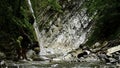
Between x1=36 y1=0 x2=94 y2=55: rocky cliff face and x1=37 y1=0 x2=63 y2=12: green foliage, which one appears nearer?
x1=36 y1=0 x2=94 y2=55: rocky cliff face

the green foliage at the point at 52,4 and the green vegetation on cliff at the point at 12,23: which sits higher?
the green foliage at the point at 52,4

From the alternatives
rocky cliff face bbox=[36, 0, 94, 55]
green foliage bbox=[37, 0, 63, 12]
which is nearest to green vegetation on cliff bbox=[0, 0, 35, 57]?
rocky cliff face bbox=[36, 0, 94, 55]

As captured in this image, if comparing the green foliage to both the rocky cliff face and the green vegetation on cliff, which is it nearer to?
the rocky cliff face

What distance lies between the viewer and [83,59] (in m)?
15.8

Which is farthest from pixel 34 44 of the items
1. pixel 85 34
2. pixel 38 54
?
pixel 85 34

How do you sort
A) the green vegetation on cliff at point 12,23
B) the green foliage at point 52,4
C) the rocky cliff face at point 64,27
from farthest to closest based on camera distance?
the green foliage at point 52,4, the rocky cliff face at point 64,27, the green vegetation on cliff at point 12,23

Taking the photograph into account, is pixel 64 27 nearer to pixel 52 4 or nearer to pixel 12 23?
pixel 52 4

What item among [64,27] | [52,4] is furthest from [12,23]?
[52,4]

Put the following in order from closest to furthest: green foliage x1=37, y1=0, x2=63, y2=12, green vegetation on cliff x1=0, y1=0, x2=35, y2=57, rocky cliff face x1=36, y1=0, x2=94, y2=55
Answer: green vegetation on cliff x1=0, y1=0, x2=35, y2=57, rocky cliff face x1=36, y1=0, x2=94, y2=55, green foliage x1=37, y1=0, x2=63, y2=12

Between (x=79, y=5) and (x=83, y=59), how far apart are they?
400 inches

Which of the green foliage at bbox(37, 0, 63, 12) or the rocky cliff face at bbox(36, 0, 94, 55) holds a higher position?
the green foliage at bbox(37, 0, 63, 12)

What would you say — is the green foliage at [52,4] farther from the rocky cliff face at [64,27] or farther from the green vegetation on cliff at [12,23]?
the green vegetation on cliff at [12,23]

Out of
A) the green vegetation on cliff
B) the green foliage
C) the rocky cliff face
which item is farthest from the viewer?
the green foliage

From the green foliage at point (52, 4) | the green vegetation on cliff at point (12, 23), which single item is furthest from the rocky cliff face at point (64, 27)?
the green vegetation on cliff at point (12, 23)
